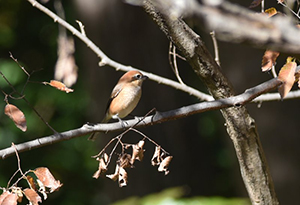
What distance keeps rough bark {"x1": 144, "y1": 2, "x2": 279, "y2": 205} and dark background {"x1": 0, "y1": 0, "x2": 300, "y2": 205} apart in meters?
2.04

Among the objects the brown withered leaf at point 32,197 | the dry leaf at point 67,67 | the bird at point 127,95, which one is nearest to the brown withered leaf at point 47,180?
the brown withered leaf at point 32,197

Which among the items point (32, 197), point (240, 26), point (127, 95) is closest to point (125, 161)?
point (32, 197)

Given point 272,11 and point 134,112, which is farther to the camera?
point 134,112

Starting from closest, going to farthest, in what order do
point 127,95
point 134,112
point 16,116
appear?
point 16,116
point 127,95
point 134,112

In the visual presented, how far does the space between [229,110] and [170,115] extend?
32 centimetres

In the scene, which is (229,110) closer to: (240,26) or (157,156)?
(157,156)

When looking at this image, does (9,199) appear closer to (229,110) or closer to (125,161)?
(125,161)

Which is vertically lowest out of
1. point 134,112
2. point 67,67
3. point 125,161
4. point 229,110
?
point 125,161

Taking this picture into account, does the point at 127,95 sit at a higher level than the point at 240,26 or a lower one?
higher

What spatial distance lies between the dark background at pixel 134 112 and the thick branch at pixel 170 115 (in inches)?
91.4

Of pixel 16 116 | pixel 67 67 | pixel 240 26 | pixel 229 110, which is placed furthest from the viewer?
pixel 67 67

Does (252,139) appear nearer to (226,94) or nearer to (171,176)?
(226,94)

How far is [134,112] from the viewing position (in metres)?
5.63

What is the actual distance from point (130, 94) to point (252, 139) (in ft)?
6.16
